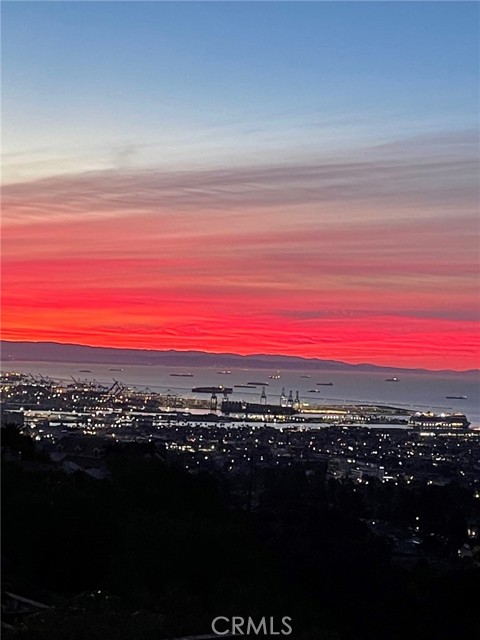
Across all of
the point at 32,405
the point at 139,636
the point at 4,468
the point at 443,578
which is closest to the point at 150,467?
the point at 4,468

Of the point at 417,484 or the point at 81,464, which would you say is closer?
the point at 81,464

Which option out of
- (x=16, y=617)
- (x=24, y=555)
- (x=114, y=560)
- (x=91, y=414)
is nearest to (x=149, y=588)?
(x=114, y=560)

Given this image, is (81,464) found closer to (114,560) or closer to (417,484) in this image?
(114,560)

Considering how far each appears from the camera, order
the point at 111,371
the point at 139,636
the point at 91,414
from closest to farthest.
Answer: the point at 139,636, the point at 91,414, the point at 111,371

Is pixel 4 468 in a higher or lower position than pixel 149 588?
higher

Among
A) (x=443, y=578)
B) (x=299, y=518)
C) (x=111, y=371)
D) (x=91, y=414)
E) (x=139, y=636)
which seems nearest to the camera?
(x=139, y=636)

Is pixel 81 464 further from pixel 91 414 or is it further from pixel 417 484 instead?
pixel 91 414
